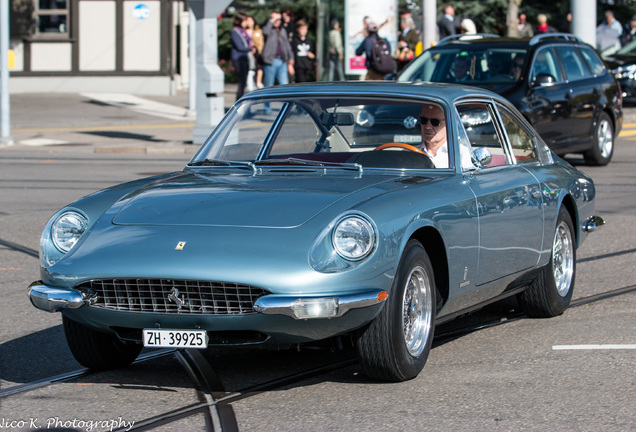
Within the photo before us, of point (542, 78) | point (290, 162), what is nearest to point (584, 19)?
point (542, 78)

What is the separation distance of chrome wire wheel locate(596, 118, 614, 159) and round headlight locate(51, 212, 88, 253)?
11.5m

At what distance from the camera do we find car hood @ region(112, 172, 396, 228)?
5043 mm

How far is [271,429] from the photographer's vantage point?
4.46 meters

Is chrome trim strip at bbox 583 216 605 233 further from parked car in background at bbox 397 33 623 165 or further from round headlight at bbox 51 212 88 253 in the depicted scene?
parked car in background at bbox 397 33 623 165

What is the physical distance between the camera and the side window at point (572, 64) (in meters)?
15.3

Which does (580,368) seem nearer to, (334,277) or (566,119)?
(334,277)

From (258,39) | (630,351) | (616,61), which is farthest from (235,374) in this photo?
(258,39)

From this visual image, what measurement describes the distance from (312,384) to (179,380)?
65cm

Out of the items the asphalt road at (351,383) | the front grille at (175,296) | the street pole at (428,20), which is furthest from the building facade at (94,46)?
the front grille at (175,296)

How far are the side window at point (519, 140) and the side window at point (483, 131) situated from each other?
0.42 feet

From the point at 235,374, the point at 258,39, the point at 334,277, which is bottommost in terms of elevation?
the point at 235,374

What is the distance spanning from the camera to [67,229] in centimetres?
536

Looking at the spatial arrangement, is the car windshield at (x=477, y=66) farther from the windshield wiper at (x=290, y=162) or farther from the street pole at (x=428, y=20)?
the street pole at (x=428, y=20)

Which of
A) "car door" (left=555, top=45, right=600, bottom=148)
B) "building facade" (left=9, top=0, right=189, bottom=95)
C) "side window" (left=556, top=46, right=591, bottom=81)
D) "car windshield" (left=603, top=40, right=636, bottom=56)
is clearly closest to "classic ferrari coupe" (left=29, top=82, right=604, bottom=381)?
"car door" (left=555, top=45, right=600, bottom=148)
